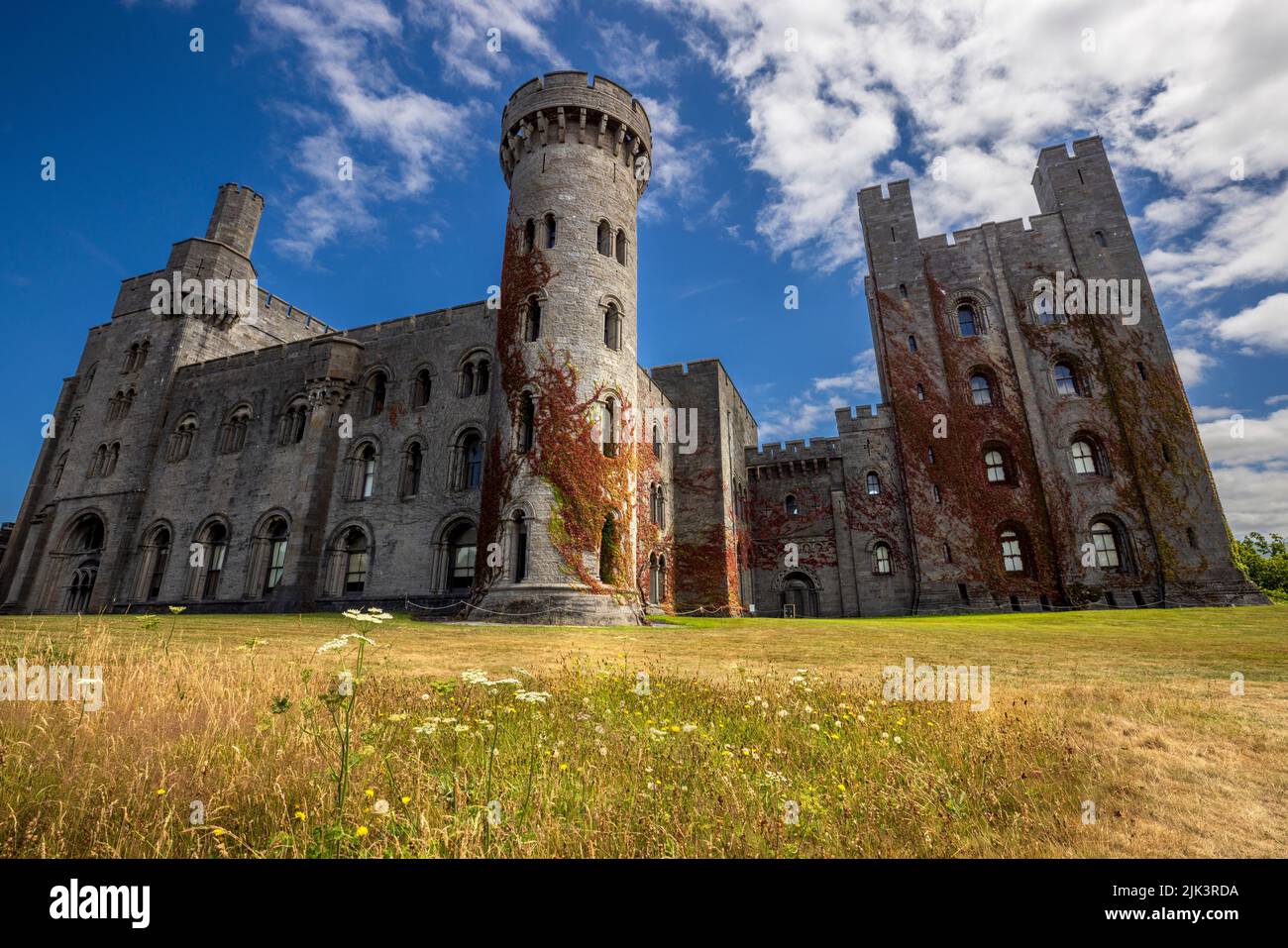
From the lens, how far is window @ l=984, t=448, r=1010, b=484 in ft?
89.5

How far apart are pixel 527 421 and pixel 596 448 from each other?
236 centimetres

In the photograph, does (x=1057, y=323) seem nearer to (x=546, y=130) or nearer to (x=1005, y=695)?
(x=546, y=130)

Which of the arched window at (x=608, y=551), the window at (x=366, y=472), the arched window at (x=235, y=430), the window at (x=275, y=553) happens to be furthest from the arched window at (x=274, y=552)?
the arched window at (x=608, y=551)

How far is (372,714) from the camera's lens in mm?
4434

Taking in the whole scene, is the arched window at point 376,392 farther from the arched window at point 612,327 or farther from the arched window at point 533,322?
the arched window at point 612,327

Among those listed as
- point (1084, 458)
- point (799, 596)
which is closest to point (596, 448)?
point (799, 596)

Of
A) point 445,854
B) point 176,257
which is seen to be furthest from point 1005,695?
point 176,257

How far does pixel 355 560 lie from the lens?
21844mm

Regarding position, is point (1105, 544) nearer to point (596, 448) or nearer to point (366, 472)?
point (596, 448)

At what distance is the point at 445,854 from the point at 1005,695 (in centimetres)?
560

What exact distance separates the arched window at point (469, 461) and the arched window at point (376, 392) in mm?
4571

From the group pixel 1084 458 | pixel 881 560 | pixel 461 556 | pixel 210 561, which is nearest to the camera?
pixel 461 556

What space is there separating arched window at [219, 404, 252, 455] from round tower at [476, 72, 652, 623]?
1417 cm

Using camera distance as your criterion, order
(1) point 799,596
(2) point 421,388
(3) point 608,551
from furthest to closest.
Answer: (1) point 799,596, (2) point 421,388, (3) point 608,551
